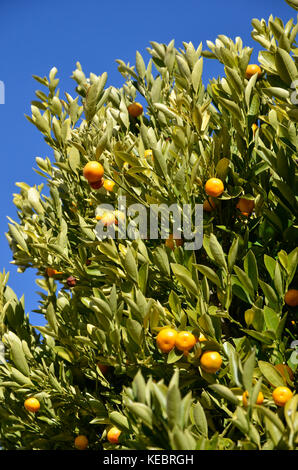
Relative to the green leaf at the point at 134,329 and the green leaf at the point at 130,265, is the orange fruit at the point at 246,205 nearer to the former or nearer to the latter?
the green leaf at the point at 130,265

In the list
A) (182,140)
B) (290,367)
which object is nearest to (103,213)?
(182,140)

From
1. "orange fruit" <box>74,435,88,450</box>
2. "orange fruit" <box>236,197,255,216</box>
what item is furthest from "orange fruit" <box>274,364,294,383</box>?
"orange fruit" <box>74,435,88,450</box>

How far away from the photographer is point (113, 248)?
2811mm

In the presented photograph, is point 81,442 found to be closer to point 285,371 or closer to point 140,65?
point 285,371

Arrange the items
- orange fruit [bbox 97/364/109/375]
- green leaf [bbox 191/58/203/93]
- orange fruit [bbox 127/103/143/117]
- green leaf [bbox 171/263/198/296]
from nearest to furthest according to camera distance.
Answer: green leaf [bbox 171/263/198/296] → green leaf [bbox 191/58/203/93] → orange fruit [bbox 97/364/109/375] → orange fruit [bbox 127/103/143/117]

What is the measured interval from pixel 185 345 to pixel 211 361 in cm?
16

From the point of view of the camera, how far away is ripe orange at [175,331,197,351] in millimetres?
2369

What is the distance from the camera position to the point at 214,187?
282 centimetres

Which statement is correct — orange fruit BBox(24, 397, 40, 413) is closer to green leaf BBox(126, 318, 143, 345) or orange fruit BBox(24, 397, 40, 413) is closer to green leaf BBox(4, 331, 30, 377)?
green leaf BBox(4, 331, 30, 377)

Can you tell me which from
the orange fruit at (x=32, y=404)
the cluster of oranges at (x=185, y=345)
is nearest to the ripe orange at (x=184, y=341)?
the cluster of oranges at (x=185, y=345)

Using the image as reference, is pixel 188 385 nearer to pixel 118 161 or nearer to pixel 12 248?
pixel 118 161
